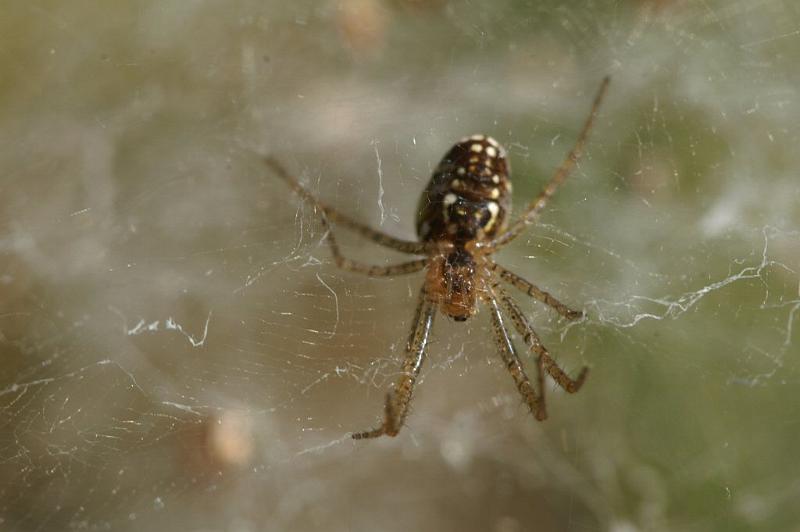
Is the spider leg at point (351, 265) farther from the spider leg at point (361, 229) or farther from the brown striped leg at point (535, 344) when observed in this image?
the brown striped leg at point (535, 344)

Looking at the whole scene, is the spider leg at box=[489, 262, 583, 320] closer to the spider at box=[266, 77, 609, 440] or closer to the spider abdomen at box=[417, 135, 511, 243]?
the spider at box=[266, 77, 609, 440]

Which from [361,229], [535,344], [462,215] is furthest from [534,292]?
[361,229]

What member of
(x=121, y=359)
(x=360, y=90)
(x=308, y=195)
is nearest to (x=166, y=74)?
(x=360, y=90)

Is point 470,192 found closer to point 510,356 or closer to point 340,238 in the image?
point 340,238

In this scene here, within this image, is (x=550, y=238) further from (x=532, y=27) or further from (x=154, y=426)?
(x=154, y=426)

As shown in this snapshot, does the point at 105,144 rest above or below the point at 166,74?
below

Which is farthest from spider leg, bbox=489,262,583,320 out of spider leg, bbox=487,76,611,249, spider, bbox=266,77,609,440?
spider leg, bbox=487,76,611,249
